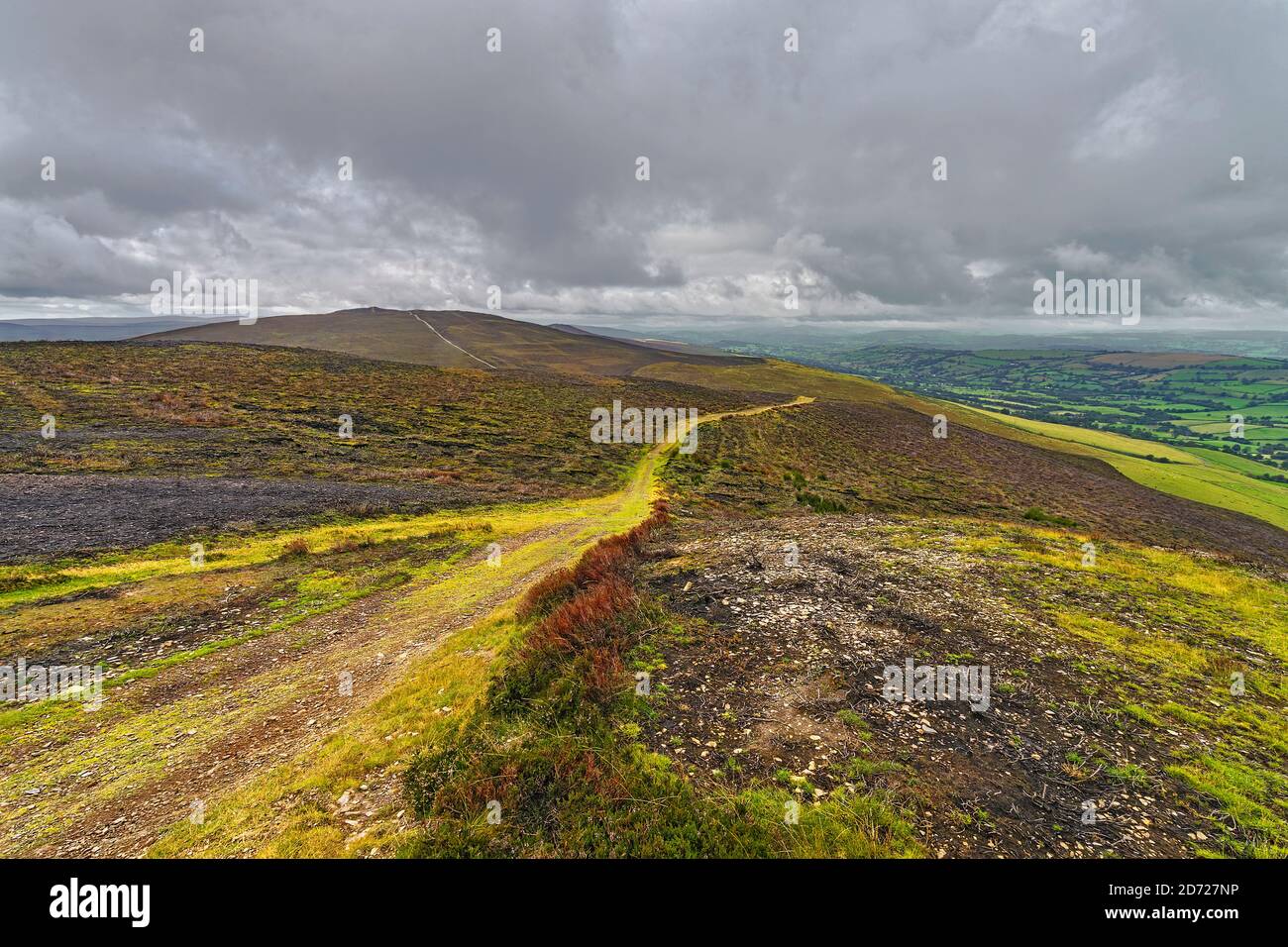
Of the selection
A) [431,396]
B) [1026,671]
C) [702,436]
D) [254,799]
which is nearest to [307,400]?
[431,396]

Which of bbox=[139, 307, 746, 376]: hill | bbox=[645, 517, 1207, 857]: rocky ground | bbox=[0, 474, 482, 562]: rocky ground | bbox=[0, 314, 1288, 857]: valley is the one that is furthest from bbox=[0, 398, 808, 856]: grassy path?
bbox=[139, 307, 746, 376]: hill

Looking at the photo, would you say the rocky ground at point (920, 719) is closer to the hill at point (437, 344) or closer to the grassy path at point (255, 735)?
the grassy path at point (255, 735)

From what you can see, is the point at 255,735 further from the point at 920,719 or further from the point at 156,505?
the point at 156,505

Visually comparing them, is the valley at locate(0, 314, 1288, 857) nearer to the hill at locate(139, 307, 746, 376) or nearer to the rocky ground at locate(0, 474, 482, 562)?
the rocky ground at locate(0, 474, 482, 562)

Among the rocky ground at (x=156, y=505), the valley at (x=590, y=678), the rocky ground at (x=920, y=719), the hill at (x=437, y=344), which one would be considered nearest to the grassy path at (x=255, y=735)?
the valley at (x=590, y=678)

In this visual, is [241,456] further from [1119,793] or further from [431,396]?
[1119,793]
